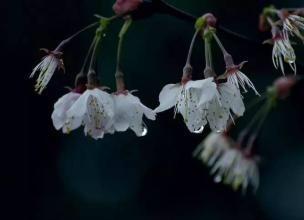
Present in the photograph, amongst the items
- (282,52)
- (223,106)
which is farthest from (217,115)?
(282,52)

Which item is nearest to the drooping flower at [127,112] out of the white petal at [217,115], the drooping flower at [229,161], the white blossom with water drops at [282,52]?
the white petal at [217,115]

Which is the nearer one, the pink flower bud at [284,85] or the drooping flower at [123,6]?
the drooping flower at [123,6]

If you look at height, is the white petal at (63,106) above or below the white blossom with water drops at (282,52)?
below

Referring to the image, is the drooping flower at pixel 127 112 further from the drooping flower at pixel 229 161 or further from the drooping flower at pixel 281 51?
the drooping flower at pixel 229 161

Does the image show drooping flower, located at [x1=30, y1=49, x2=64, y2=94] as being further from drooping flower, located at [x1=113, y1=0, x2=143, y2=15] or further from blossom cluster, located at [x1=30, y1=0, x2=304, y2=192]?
drooping flower, located at [x1=113, y1=0, x2=143, y2=15]

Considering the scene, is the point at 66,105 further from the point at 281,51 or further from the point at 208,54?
the point at 281,51

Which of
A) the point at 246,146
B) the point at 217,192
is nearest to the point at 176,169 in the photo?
the point at 217,192

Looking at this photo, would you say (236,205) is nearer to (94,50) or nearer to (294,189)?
(294,189)
